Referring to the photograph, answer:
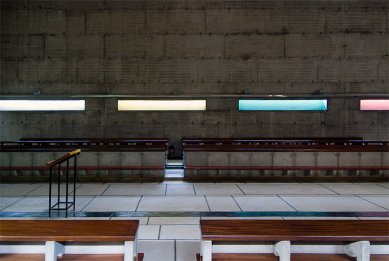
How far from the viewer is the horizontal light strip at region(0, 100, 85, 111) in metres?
11.4

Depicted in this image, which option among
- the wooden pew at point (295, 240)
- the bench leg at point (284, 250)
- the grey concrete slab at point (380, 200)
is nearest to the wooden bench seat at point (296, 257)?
the wooden pew at point (295, 240)

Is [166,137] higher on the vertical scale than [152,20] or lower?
lower

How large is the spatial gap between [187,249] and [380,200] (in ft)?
12.9

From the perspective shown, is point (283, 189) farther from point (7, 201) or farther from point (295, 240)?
point (7, 201)

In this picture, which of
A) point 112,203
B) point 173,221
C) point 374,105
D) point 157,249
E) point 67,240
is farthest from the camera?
point 374,105

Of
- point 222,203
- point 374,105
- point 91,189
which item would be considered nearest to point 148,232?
point 222,203

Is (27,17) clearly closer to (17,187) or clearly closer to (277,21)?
(17,187)

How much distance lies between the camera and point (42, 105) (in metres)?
11.4

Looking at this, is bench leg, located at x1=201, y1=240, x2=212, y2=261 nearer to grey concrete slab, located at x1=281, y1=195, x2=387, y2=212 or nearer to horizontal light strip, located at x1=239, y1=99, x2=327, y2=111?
grey concrete slab, located at x1=281, y1=195, x2=387, y2=212

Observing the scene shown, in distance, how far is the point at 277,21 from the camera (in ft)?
37.6

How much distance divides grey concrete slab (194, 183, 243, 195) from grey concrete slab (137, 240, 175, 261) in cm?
263

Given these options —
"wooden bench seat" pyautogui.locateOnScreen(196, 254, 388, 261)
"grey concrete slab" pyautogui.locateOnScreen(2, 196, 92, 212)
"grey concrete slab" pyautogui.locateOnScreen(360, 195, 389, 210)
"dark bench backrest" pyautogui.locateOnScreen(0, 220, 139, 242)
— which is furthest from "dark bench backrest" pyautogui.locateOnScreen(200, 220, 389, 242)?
"grey concrete slab" pyautogui.locateOnScreen(2, 196, 92, 212)

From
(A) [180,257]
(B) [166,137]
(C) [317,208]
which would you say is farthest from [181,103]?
(A) [180,257]

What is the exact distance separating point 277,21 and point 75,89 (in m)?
7.46
